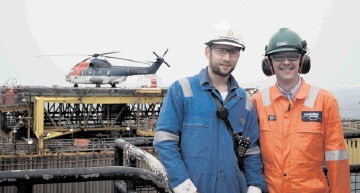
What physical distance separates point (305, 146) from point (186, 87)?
1.11 m

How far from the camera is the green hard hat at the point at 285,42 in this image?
3.49 meters

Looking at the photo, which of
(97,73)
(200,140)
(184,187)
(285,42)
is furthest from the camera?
(97,73)

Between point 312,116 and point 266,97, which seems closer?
point 312,116

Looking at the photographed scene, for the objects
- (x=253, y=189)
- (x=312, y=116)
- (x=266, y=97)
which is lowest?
(x=253, y=189)

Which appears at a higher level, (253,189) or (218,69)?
(218,69)

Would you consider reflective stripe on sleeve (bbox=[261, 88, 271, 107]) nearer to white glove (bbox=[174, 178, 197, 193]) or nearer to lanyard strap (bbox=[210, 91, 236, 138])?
lanyard strap (bbox=[210, 91, 236, 138])

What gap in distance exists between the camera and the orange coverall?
3.28 meters

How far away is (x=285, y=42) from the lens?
11.5ft

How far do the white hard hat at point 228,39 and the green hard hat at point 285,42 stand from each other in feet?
1.12

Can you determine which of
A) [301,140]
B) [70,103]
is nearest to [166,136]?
[301,140]

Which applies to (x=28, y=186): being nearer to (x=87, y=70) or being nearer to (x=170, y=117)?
(x=170, y=117)

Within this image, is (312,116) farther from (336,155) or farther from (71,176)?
(71,176)

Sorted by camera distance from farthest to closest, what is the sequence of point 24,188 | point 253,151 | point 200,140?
point 253,151 < point 200,140 < point 24,188

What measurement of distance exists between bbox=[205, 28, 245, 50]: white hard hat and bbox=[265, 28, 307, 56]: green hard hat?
341mm
